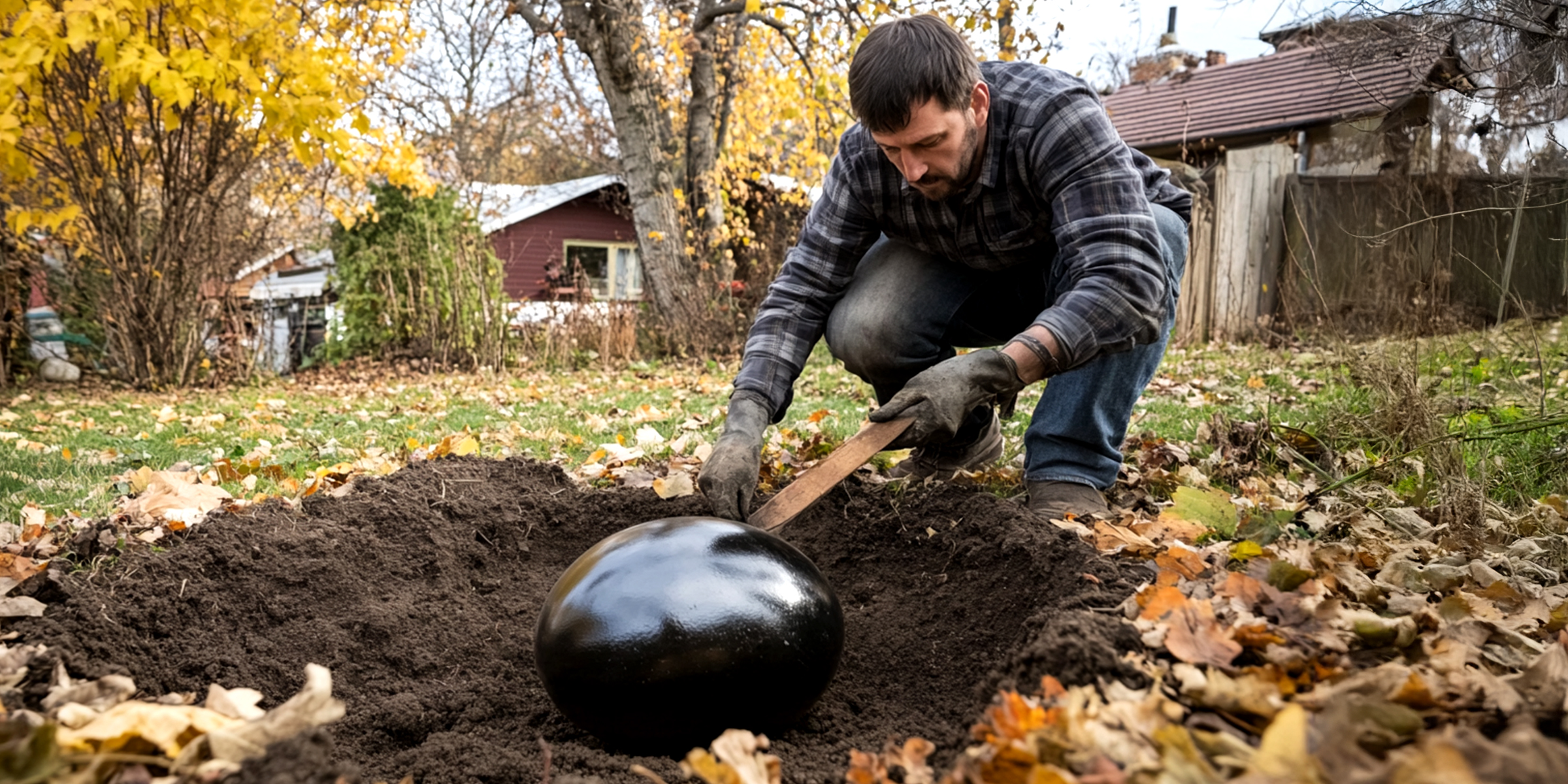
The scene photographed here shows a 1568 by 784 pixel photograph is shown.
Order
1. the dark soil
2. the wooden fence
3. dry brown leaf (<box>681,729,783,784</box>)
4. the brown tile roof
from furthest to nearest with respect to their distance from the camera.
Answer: the brown tile roof → the wooden fence → the dark soil → dry brown leaf (<box>681,729,783,784</box>)

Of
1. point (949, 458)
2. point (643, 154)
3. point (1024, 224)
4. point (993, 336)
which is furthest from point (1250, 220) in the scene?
point (1024, 224)

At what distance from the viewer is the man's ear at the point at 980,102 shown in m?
2.66

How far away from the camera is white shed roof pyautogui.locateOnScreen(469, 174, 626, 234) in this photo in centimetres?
2370

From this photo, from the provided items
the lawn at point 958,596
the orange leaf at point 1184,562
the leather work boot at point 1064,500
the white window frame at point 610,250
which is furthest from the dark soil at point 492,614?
the white window frame at point 610,250

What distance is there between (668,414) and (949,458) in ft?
9.02

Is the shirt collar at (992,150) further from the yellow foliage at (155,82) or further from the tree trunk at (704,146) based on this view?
the tree trunk at (704,146)

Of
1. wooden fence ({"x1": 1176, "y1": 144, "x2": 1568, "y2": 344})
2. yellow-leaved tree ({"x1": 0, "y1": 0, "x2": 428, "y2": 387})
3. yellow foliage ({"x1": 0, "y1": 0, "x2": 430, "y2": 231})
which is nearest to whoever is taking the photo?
wooden fence ({"x1": 1176, "y1": 144, "x2": 1568, "y2": 344})

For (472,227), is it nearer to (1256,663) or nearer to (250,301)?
(250,301)

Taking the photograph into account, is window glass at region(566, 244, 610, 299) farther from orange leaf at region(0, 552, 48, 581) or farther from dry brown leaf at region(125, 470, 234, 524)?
orange leaf at region(0, 552, 48, 581)

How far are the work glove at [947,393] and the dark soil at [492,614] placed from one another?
33 cm

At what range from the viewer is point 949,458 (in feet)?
11.6

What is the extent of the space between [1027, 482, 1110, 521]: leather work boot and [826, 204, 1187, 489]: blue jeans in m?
0.03

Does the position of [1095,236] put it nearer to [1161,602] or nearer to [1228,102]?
[1161,602]

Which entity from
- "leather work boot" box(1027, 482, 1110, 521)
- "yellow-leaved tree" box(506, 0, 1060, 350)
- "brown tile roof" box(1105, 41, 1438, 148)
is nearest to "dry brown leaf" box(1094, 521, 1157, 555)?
"leather work boot" box(1027, 482, 1110, 521)
